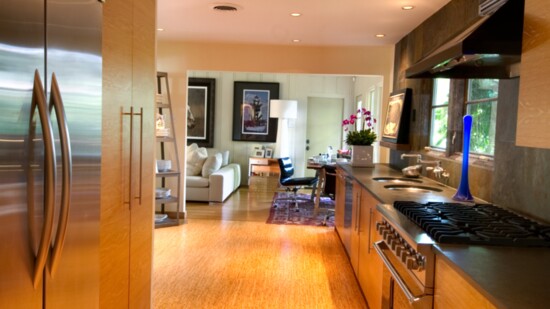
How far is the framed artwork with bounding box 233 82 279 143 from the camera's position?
9234 mm

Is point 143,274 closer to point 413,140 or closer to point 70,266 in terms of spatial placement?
point 70,266

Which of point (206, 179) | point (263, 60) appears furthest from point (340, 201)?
point (206, 179)

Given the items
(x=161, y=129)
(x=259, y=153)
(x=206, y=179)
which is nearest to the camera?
(x=161, y=129)

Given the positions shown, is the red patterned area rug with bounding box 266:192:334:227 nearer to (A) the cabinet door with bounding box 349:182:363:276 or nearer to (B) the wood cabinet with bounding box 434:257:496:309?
(A) the cabinet door with bounding box 349:182:363:276

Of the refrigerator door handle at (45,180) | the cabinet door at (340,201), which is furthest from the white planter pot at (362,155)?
the refrigerator door handle at (45,180)

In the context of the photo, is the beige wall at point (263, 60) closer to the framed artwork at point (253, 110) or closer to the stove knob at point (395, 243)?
the framed artwork at point (253, 110)

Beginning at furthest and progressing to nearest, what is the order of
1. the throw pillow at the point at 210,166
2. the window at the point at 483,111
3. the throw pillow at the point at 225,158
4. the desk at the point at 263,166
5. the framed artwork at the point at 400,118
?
the desk at the point at 263,166, the throw pillow at the point at 225,158, the throw pillow at the point at 210,166, the framed artwork at the point at 400,118, the window at the point at 483,111

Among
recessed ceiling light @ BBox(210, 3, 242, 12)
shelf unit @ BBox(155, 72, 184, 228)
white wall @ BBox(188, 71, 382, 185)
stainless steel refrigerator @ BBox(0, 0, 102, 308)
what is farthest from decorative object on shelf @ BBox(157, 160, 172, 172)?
stainless steel refrigerator @ BBox(0, 0, 102, 308)

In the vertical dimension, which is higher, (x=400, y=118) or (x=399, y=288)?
(x=400, y=118)

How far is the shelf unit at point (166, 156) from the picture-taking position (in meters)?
5.68

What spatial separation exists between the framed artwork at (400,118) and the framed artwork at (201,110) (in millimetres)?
4963

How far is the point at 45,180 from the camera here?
1.34 meters

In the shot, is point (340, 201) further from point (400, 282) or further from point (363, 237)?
point (400, 282)

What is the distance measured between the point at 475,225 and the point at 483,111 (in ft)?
4.91
